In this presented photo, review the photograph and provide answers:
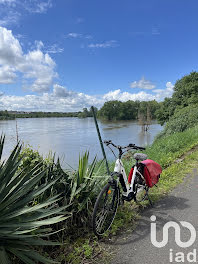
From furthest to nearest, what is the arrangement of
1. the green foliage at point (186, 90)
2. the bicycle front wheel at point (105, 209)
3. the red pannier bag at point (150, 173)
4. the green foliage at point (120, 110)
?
1. the green foliage at point (120, 110)
2. the green foliage at point (186, 90)
3. the red pannier bag at point (150, 173)
4. the bicycle front wheel at point (105, 209)

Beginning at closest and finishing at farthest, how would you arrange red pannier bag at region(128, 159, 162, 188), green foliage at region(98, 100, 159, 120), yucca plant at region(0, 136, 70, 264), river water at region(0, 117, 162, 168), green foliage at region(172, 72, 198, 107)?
yucca plant at region(0, 136, 70, 264) < red pannier bag at region(128, 159, 162, 188) < river water at region(0, 117, 162, 168) < green foliage at region(172, 72, 198, 107) < green foliage at region(98, 100, 159, 120)

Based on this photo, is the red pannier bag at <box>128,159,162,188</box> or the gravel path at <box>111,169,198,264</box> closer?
the gravel path at <box>111,169,198,264</box>

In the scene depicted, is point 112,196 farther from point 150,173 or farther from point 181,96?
point 181,96

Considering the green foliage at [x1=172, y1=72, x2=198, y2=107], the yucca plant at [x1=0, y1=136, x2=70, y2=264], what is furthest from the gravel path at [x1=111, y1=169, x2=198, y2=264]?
the green foliage at [x1=172, y1=72, x2=198, y2=107]

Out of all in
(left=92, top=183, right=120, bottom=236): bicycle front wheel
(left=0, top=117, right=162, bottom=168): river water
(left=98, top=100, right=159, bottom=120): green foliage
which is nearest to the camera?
(left=92, top=183, right=120, bottom=236): bicycle front wheel

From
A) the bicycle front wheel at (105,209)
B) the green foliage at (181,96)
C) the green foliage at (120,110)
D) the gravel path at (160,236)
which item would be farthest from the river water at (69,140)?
the green foliage at (120,110)

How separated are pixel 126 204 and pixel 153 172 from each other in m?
0.74

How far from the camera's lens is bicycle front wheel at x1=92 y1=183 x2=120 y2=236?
257cm

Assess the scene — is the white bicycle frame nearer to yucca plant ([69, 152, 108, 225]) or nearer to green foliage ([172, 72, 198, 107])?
yucca plant ([69, 152, 108, 225])

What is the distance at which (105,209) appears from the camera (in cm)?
273

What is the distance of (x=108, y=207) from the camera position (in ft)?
9.10

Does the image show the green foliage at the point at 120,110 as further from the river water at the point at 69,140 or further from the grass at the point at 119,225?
the grass at the point at 119,225

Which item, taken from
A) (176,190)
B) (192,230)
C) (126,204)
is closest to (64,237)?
(126,204)

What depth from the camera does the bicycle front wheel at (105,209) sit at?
8.42 feet
